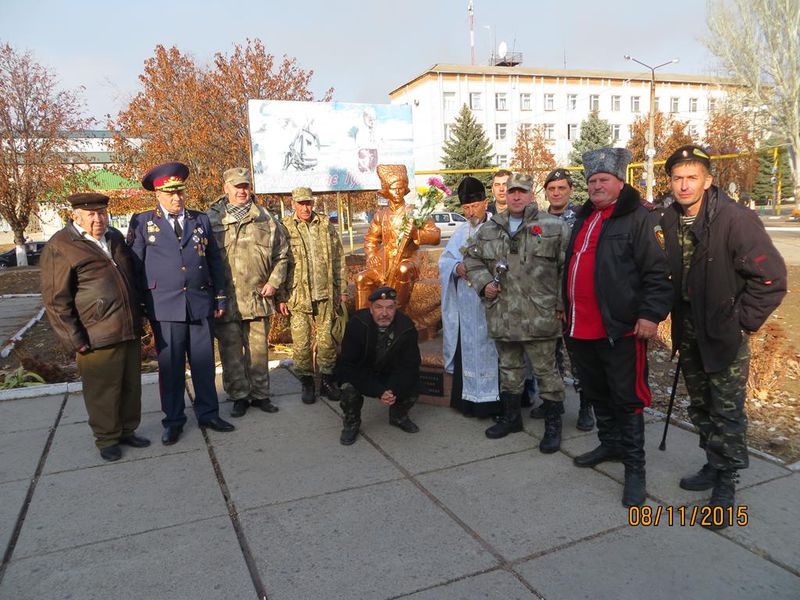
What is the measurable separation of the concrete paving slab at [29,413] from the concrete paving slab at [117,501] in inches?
46.6

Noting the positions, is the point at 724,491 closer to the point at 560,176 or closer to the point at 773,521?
the point at 773,521

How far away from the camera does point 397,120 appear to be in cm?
1445

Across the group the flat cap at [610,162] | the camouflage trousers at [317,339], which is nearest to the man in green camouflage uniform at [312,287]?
the camouflage trousers at [317,339]

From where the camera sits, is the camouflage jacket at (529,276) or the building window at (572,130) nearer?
the camouflage jacket at (529,276)

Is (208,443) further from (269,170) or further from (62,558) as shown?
(269,170)

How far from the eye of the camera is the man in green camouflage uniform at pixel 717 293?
266 centimetres

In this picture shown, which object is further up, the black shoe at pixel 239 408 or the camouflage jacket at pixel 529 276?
the camouflage jacket at pixel 529 276

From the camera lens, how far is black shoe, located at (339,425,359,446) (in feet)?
13.0

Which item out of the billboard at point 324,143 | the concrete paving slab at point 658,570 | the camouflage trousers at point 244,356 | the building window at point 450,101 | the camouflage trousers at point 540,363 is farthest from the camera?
the building window at point 450,101

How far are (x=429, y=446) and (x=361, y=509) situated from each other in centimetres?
94

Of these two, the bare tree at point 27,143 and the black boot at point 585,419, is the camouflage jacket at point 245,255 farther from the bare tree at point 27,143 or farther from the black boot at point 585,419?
the bare tree at point 27,143

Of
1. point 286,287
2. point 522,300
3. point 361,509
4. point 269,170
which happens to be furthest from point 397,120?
point 361,509

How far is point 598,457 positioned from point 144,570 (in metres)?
2.61

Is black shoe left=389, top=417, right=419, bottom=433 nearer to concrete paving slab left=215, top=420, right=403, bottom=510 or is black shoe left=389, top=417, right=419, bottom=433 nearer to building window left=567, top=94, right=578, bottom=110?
concrete paving slab left=215, top=420, right=403, bottom=510
